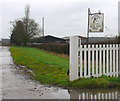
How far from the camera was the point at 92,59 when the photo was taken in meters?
9.06

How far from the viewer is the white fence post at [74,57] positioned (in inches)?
340

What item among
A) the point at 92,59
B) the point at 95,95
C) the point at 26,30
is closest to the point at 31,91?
the point at 95,95

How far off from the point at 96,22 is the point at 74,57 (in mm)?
10342

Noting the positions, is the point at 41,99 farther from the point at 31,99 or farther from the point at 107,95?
the point at 107,95

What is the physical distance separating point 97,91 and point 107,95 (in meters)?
0.58

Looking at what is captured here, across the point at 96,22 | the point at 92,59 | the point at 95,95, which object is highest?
the point at 96,22

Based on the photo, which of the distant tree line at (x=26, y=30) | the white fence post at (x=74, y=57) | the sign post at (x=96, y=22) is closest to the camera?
the white fence post at (x=74, y=57)

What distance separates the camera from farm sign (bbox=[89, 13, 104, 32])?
1809 centimetres

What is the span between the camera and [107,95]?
23.5 feet

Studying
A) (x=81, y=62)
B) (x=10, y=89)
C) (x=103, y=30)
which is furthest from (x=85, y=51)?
(x=103, y=30)

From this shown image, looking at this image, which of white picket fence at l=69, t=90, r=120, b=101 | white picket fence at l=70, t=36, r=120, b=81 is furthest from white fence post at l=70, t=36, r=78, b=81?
white picket fence at l=69, t=90, r=120, b=101

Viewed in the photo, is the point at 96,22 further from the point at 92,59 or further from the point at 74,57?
the point at 74,57

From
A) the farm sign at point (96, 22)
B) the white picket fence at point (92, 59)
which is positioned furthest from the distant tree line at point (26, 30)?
the white picket fence at point (92, 59)

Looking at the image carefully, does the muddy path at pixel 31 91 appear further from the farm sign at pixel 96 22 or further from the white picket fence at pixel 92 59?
the farm sign at pixel 96 22
